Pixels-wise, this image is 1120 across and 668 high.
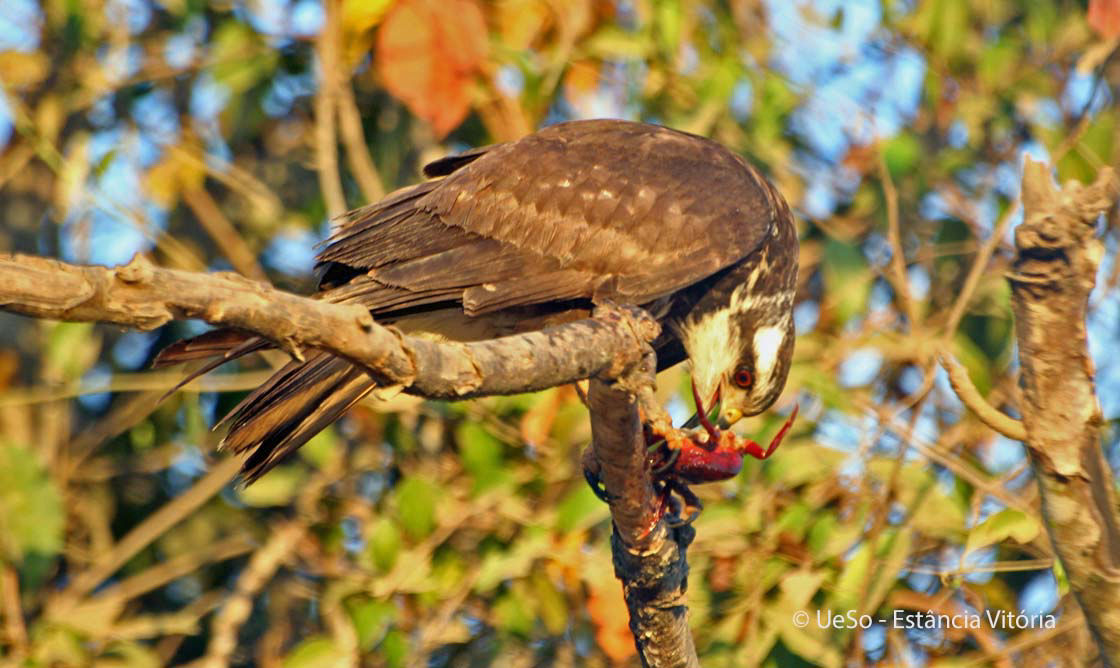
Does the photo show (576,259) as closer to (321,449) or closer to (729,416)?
(729,416)

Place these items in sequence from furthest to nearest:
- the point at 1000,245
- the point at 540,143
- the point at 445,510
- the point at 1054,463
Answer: the point at 1000,245 < the point at 445,510 < the point at 540,143 < the point at 1054,463

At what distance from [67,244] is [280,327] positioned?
455 cm

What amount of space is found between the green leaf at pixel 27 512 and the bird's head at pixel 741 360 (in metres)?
2.55

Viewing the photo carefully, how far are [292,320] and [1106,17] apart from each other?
4064 mm

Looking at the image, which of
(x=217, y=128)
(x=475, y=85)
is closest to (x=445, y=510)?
(x=475, y=85)

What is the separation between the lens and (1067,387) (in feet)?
10.0

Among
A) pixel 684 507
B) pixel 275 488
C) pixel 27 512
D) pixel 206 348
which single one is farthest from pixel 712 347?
pixel 27 512

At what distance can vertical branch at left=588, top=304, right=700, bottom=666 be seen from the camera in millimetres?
3045

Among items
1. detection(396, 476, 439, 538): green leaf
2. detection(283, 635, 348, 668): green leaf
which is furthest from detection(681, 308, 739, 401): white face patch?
detection(283, 635, 348, 668): green leaf

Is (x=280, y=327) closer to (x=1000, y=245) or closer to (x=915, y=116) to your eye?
(x=1000, y=245)

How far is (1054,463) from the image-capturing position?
3.07 metres

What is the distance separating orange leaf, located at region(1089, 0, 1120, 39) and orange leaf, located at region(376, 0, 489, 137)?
7.88 ft

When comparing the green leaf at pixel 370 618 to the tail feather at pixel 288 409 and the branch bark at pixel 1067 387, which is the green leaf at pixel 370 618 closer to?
the tail feather at pixel 288 409

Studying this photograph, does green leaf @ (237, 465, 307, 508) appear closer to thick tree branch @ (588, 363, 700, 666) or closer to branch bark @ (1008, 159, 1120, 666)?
thick tree branch @ (588, 363, 700, 666)
